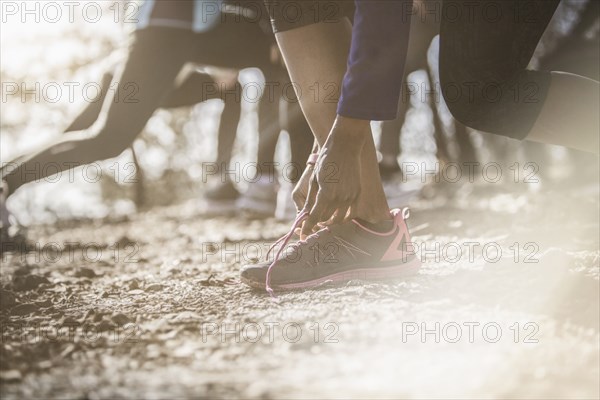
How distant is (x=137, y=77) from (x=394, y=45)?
1815 millimetres

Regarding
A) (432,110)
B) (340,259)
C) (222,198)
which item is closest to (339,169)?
(340,259)

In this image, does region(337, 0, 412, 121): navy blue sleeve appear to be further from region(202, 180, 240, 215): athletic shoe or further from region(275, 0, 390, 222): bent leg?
region(202, 180, 240, 215): athletic shoe

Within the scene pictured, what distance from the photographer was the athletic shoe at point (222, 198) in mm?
→ 6875

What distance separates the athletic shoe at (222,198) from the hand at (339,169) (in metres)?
4.80

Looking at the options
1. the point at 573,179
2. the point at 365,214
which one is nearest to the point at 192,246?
the point at 365,214

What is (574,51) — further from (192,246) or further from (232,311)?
(232,311)

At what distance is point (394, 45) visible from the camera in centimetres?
201

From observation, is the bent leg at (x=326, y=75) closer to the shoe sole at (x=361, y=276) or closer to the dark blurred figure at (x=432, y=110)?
the shoe sole at (x=361, y=276)

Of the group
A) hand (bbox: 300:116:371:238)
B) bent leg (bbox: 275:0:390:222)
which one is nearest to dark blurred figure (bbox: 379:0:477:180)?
bent leg (bbox: 275:0:390:222)

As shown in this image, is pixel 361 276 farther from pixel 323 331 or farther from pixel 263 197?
→ pixel 263 197

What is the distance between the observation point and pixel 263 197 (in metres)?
6.17

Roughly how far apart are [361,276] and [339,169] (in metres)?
0.56

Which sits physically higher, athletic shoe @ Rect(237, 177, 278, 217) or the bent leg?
the bent leg

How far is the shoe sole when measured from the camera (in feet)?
7.64
